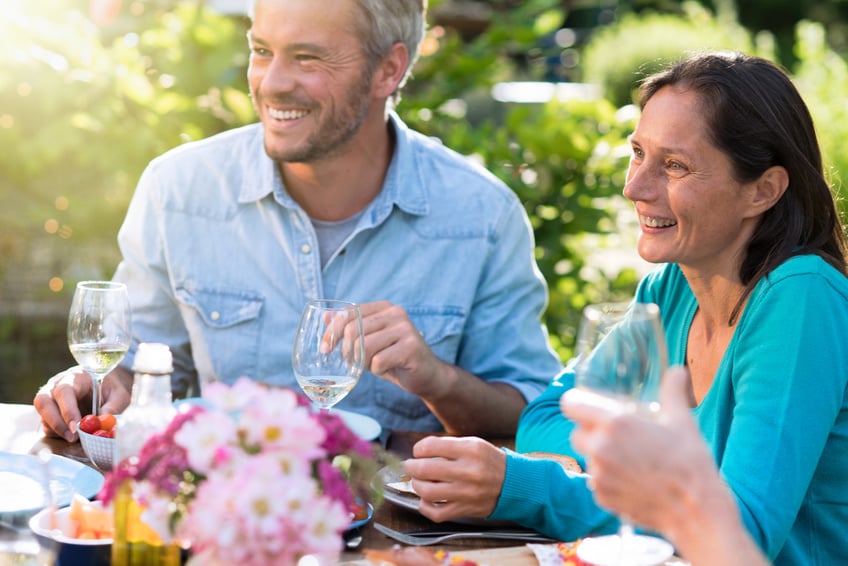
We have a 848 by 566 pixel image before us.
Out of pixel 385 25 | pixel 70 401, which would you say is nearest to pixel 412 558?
pixel 70 401

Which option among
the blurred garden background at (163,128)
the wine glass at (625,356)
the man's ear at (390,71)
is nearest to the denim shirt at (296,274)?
the man's ear at (390,71)

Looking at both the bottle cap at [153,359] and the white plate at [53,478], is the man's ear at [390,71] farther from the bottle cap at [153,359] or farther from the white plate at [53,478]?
the bottle cap at [153,359]

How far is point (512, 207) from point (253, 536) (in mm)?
1970

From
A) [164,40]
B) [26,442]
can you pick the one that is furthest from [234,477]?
[164,40]

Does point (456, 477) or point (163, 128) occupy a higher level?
point (163, 128)

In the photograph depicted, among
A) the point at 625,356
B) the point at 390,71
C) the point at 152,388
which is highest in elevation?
the point at 390,71

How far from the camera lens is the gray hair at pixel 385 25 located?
9.50ft

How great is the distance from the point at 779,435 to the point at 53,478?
49.8 inches

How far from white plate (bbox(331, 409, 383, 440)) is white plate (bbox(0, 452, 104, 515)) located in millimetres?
541

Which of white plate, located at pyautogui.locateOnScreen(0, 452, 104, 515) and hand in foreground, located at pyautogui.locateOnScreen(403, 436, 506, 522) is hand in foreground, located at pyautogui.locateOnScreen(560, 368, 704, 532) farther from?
white plate, located at pyautogui.locateOnScreen(0, 452, 104, 515)

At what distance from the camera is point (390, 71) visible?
3.05 metres

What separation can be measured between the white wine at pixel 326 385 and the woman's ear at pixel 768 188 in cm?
86

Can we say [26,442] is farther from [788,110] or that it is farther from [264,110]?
[788,110]

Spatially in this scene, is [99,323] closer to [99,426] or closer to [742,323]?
[99,426]
